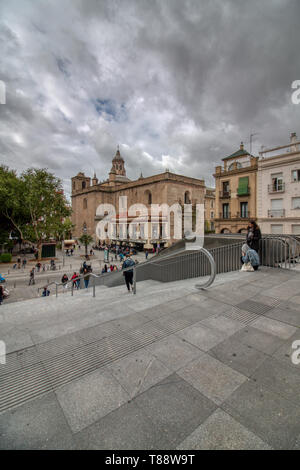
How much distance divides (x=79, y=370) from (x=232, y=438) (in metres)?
1.83

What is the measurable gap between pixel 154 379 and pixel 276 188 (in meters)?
22.9

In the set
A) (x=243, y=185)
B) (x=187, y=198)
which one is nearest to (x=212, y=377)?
(x=243, y=185)

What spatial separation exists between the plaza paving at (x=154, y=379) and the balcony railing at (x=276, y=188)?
62.9ft

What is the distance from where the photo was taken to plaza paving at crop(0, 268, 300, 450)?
1786 mm

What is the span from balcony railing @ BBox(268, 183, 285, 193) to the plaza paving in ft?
62.9

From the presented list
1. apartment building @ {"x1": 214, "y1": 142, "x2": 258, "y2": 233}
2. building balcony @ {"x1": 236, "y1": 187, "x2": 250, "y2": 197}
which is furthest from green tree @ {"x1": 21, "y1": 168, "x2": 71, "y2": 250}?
building balcony @ {"x1": 236, "y1": 187, "x2": 250, "y2": 197}

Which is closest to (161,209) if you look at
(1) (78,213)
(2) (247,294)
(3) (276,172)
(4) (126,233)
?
(4) (126,233)

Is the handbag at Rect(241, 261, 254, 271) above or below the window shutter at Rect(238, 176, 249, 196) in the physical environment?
below

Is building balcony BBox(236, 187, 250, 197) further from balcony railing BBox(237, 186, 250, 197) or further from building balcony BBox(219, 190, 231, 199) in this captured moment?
building balcony BBox(219, 190, 231, 199)

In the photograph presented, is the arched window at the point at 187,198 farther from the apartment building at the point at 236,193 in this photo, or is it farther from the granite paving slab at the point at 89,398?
the granite paving slab at the point at 89,398

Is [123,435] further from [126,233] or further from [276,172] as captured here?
[126,233]

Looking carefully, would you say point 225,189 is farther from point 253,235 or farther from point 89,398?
point 89,398

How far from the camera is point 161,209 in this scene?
3675cm

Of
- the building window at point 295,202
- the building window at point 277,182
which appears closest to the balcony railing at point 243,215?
the building window at point 277,182
